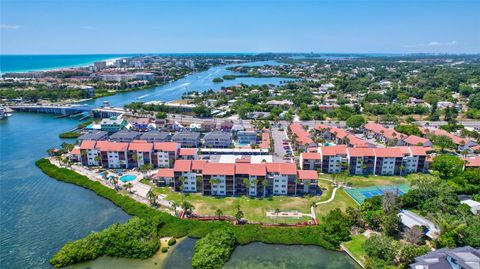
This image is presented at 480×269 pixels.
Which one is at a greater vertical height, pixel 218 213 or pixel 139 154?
pixel 139 154

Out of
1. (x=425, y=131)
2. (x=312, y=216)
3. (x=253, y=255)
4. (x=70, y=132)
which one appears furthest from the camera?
(x=70, y=132)

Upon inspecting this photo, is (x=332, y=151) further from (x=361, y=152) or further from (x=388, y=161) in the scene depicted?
(x=388, y=161)

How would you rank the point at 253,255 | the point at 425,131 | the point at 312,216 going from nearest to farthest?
the point at 253,255 → the point at 312,216 → the point at 425,131

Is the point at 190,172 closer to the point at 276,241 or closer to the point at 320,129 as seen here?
the point at 276,241

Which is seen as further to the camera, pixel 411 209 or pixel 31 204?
pixel 31 204

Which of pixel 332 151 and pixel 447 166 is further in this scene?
pixel 332 151

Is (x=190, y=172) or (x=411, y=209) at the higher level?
(x=190, y=172)

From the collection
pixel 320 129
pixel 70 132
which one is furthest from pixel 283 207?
pixel 70 132

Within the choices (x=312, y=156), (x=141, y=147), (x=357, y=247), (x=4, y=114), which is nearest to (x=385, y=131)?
(x=312, y=156)
